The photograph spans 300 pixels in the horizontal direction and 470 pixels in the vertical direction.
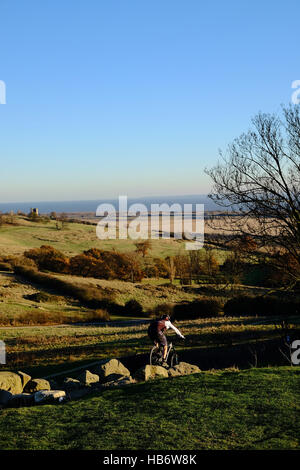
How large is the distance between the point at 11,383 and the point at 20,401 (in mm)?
1927

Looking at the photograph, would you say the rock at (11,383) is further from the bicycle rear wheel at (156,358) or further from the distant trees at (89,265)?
the distant trees at (89,265)

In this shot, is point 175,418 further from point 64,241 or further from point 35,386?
point 64,241

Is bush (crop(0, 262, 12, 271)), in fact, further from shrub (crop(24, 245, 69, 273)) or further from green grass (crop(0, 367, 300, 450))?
green grass (crop(0, 367, 300, 450))

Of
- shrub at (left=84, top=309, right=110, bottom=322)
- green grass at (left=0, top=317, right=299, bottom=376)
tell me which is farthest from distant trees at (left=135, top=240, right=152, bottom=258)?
green grass at (left=0, top=317, right=299, bottom=376)

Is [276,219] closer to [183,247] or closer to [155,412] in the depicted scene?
[155,412]

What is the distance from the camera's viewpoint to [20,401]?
10.8 meters

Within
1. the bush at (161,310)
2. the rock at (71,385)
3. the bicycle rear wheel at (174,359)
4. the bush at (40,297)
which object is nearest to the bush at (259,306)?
the bush at (161,310)

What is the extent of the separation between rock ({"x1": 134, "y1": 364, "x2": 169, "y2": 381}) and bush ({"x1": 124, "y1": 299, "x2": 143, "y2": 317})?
3395cm

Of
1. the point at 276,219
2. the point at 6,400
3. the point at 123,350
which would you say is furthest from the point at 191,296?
the point at 6,400

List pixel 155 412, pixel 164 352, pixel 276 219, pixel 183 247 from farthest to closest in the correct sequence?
pixel 183 247 < pixel 276 219 < pixel 164 352 < pixel 155 412

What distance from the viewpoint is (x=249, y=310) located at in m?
43.9

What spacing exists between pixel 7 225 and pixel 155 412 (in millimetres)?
96869

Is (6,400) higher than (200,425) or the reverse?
the reverse

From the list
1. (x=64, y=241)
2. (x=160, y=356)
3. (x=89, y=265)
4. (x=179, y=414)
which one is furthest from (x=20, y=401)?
(x=64, y=241)
